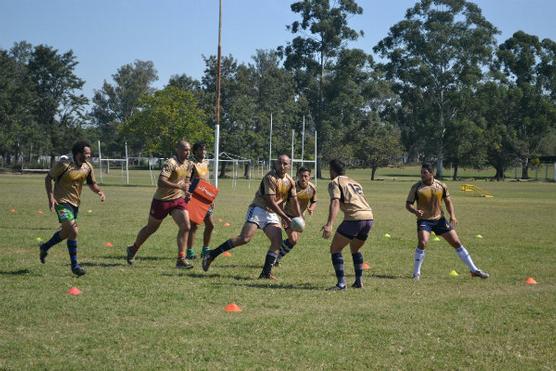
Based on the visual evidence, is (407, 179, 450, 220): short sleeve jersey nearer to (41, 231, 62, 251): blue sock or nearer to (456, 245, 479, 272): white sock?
(456, 245, 479, 272): white sock

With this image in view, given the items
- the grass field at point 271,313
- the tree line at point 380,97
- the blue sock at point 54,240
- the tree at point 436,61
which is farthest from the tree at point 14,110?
the blue sock at point 54,240

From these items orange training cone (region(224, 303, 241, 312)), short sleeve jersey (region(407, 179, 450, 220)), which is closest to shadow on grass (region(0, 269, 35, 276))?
orange training cone (region(224, 303, 241, 312))

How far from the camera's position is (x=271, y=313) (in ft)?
26.9

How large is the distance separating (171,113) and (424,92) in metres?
34.1

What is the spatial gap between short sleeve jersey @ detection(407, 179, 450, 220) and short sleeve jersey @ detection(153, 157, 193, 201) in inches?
150

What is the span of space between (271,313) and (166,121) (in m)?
46.7

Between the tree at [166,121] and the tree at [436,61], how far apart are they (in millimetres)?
29686

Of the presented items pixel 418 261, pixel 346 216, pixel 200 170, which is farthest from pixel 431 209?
pixel 200 170

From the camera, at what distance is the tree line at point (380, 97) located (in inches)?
2938

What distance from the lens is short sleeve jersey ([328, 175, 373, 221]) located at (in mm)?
9867

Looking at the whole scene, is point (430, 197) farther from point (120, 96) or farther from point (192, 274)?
point (120, 96)

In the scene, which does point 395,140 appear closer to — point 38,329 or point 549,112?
point 549,112

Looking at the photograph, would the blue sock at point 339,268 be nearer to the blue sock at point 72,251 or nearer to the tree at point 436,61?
the blue sock at point 72,251

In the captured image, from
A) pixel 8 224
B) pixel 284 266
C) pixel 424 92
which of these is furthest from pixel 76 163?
pixel 424 92
